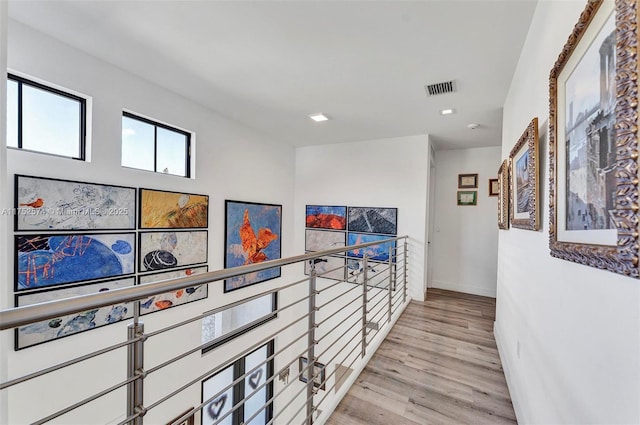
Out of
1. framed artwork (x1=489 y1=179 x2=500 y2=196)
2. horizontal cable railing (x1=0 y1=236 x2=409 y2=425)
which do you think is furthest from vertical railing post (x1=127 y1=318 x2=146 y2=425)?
framed artwork (x1=489 y1=179 x2=500 y2=196)

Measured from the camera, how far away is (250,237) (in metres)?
4.11

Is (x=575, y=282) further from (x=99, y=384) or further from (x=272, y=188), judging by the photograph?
(x=272, y=188)

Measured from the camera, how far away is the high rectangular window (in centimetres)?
270

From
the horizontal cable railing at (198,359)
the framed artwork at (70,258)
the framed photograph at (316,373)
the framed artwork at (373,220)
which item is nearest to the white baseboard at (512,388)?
the horizontal cable railing at (198,359)

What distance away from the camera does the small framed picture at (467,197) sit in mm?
4742

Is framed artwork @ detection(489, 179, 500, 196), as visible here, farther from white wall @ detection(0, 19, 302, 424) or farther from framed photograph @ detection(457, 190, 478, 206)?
white wall @ detection(0, 19, 302, 424)

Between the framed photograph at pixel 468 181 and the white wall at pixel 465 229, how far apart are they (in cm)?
6

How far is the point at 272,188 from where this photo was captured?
470 centimetres

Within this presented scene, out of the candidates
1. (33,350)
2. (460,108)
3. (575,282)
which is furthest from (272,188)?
(575,282)

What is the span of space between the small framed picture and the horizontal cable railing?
1607 mm

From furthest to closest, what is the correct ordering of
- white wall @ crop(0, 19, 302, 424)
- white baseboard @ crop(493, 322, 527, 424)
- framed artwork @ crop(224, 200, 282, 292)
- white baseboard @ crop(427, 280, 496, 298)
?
white baseboard @ crop(427, 280, 496, 298)
framed artwork @ crop(224, 200, 282, 292)
white wall @ crop(0, 19, 302, 424)
white baseboard @ crop(493, 322, 527, 424)

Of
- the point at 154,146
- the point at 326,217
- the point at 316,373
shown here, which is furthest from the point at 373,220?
the point at 154,146

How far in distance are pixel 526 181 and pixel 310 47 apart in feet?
5.78

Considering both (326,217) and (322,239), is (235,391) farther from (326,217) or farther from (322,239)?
(326,217)
